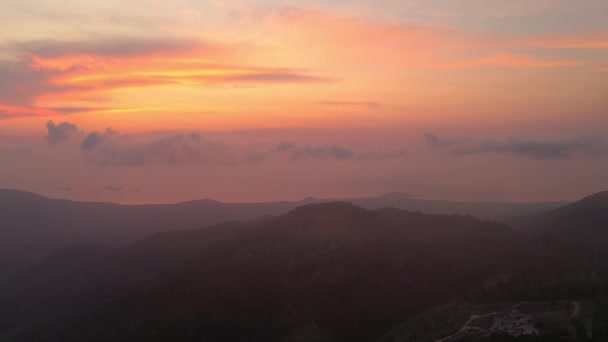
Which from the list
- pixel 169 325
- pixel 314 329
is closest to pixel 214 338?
pixel 169 325

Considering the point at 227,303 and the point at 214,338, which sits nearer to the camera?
the point at 214,338

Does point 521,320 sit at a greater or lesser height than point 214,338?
greater

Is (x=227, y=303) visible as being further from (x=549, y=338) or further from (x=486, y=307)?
(x=549, y=338)

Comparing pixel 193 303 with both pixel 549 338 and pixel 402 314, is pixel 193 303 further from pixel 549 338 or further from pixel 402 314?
pixel 549 338

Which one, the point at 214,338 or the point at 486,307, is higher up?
the point at 486,307

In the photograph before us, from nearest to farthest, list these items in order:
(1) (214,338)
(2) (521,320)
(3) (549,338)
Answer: (3) (549,338) < (2) (521,320) < (1) (214,338)

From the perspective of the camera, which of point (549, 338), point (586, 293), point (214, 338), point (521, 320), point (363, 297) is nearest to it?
point (549, 338)

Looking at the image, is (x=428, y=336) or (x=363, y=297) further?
(x=363, y=297)

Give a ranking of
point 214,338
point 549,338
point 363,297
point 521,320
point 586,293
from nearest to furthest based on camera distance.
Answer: point 549,338, point 521,320, point 586,293, point 214,338, point 363,297

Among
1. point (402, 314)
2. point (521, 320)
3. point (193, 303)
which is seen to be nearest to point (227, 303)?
point (193, 303)
